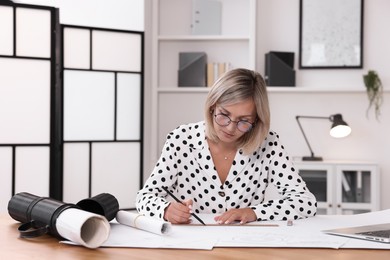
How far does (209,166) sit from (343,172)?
7.78ft

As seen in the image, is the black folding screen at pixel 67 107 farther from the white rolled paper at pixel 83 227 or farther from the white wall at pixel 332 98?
the white rolled paper at pixel 83 227

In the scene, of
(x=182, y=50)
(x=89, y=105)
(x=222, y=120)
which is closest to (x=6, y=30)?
(x=89, y=105)

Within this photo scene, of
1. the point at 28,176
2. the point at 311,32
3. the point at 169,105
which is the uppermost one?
the point at 311,32

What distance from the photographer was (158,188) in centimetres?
238

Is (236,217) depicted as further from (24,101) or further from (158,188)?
(24,101)

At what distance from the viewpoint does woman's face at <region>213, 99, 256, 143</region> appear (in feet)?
7.48

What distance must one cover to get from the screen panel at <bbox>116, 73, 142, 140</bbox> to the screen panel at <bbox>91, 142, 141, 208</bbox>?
91 millimetres

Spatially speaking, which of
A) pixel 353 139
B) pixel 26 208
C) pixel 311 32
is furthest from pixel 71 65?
pixel 26 208

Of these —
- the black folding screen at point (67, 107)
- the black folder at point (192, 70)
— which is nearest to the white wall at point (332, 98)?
the black folder at point (192, 70)

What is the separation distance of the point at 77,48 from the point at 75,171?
0.88 m

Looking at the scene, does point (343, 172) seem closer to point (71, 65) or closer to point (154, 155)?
point (154, 155)

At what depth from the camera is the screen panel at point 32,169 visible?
4.12 metres

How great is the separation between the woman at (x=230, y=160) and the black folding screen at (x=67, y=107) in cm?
185

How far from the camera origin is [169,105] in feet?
16.3
